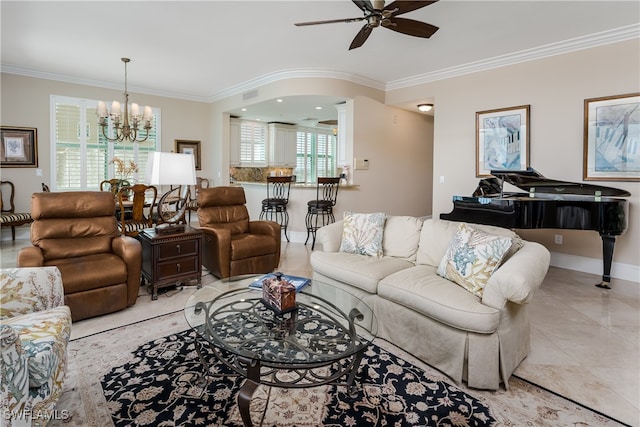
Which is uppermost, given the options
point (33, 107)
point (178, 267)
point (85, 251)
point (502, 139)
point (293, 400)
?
point (33, 107)

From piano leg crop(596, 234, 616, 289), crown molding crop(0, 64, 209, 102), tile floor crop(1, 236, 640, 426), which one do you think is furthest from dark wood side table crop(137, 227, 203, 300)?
crown molding crop(0, 64, 209, 102)

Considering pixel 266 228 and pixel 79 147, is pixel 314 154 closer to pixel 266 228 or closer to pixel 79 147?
pixel 79 147

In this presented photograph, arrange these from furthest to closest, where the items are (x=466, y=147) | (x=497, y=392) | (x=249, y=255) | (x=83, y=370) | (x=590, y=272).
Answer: (x=466, y=147) < (x=590, y=272) < (x=249, y=255) < (x=83, y=370) < (x=497, y=392)

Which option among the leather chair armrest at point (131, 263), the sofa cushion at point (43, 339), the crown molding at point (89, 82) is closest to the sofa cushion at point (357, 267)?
the leather chair armrest at point (131, 263)

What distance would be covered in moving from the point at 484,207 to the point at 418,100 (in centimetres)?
287

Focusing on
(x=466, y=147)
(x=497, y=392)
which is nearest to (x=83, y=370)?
(x=497, y=392)

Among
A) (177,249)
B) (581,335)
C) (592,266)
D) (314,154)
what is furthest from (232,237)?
(314,154)

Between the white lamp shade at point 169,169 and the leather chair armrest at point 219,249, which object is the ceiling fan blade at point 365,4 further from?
the leather chair armrest at point 219,249

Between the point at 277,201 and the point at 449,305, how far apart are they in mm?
4020

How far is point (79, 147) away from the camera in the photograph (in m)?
6.20

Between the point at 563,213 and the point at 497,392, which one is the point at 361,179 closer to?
the point at 563,213

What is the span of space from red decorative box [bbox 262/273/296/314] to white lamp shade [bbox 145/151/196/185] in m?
1.66

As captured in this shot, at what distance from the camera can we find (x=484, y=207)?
377cm

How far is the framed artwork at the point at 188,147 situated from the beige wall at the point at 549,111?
4988 mm
